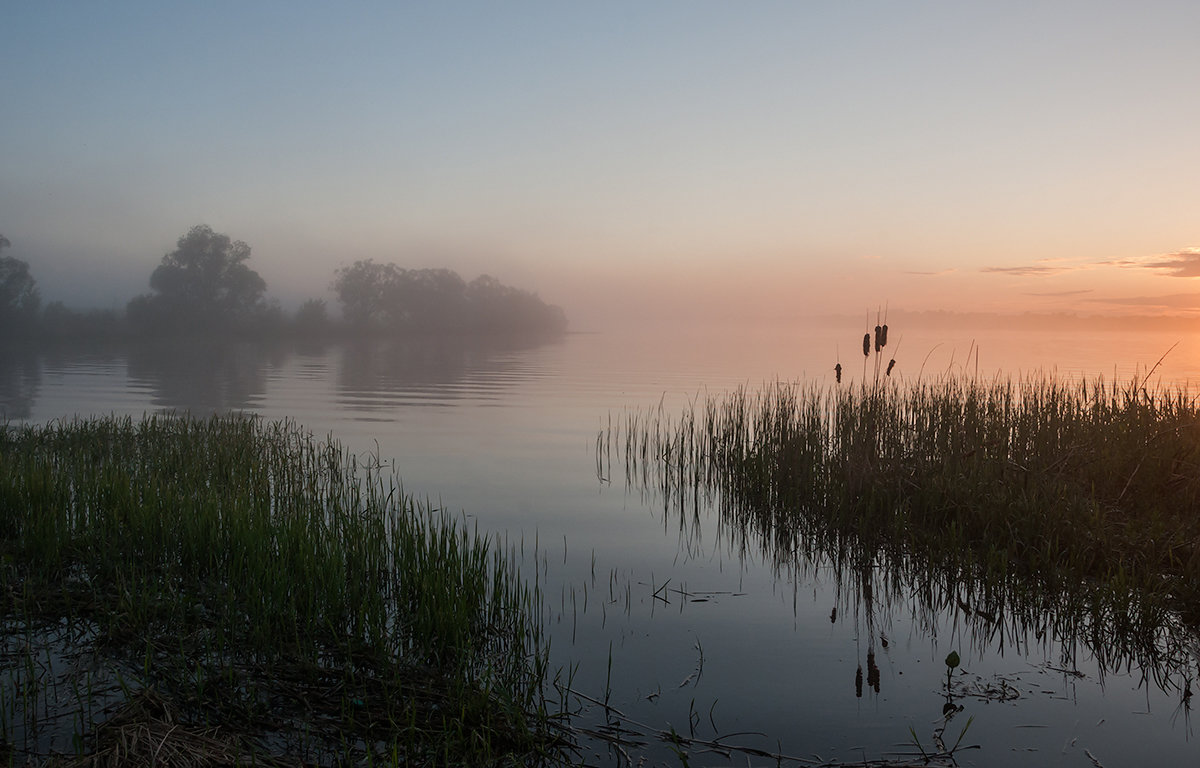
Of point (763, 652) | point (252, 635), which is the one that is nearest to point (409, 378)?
point (252, 635)

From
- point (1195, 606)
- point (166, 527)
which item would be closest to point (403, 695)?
point (166, 527)

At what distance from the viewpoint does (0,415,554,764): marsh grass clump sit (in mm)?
4320

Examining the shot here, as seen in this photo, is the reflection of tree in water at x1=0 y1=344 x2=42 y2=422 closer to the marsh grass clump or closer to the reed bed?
the marsh grass clump

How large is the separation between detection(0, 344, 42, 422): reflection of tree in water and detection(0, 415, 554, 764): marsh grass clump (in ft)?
62.4

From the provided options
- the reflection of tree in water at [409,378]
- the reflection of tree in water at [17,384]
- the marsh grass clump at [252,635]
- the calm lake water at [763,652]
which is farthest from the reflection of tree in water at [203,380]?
the marsh grass clump at [252,635]

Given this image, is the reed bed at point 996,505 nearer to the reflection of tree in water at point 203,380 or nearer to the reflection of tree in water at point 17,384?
the reflection of tree in water at point 203,380

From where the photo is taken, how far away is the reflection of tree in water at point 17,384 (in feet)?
81.8

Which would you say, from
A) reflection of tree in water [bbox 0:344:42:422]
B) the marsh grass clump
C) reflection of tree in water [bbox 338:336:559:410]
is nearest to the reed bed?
the marsh grass clump

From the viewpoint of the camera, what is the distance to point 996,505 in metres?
8.48

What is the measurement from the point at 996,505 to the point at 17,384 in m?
43.1

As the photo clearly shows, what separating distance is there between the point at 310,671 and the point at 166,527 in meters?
3.24

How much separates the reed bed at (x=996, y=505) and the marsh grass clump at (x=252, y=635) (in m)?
4.28

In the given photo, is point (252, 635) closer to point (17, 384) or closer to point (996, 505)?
point (996, 505)

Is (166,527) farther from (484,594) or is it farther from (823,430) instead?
(823,430)
